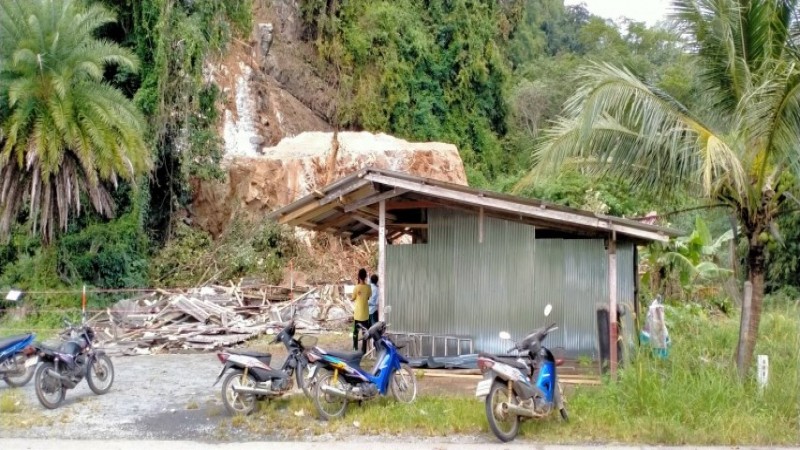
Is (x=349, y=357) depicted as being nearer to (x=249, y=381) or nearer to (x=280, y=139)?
(x=249, y=381)

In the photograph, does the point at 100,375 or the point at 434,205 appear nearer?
the point at 100,375

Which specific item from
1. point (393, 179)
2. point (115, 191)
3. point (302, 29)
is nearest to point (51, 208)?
point (115, 191)

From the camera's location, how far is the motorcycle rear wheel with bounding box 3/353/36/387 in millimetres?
11875

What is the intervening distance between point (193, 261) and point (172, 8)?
833 centimetres

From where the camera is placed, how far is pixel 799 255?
1019 inches

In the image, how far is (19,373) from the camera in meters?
12.0

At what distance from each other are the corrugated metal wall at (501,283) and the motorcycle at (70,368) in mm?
5087

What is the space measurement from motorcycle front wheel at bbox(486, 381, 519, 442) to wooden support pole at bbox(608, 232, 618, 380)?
2839 millimetres

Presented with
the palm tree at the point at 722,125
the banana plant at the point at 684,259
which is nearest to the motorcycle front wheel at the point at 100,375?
the palm tree at the point at 722,125

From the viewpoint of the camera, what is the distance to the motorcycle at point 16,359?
38.0 feet

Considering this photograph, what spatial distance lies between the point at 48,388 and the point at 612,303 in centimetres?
824

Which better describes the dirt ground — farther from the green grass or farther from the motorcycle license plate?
the motorcycle license plate

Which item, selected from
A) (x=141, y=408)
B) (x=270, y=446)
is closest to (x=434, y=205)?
(x=141, y=408)

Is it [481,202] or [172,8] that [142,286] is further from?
[481,202]
